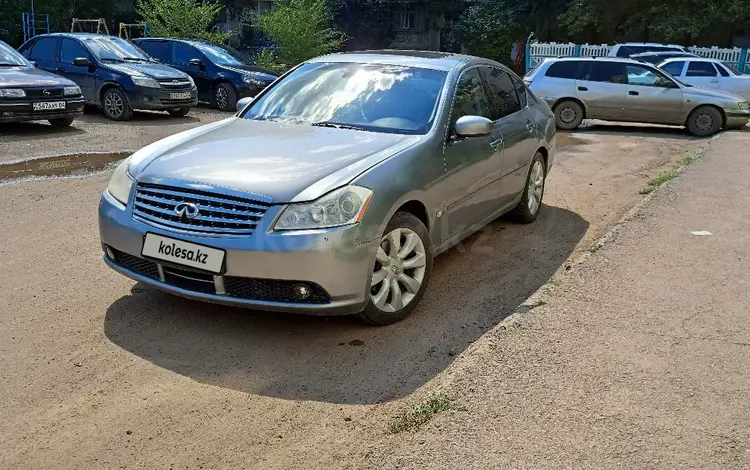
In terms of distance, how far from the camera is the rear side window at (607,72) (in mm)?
15703

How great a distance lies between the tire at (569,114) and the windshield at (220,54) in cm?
747

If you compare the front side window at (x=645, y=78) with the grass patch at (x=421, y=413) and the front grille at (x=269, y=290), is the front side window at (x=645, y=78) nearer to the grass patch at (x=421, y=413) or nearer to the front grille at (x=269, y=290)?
the front grille at (x=269, y=290)

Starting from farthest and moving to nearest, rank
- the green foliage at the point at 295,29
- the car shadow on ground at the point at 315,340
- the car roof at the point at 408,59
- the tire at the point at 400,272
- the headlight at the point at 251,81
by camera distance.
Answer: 1. the green foliage at the point at 295,29
2. the headlight at the point at 251,81
3. the car roof at the point at 408,59
4. the tire at the point at 400,272
5. the car shadow on ground at the point at 315,340

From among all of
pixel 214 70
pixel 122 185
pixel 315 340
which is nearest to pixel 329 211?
pixel 315 340

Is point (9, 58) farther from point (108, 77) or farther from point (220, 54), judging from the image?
point (220, 54)

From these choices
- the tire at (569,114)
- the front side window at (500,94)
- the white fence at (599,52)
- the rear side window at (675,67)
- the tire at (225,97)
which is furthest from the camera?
the white fence at (599,52)

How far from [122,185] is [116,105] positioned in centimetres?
1050

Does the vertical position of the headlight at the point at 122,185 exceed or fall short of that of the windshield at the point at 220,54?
it falls short

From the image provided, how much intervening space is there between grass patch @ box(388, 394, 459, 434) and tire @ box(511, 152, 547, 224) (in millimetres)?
3801

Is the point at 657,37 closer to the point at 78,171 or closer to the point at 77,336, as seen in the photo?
the point at 78,171

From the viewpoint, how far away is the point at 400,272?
461 centimetres

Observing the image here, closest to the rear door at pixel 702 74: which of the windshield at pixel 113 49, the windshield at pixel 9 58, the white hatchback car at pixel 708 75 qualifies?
the white hatchback car at pixel 708 75

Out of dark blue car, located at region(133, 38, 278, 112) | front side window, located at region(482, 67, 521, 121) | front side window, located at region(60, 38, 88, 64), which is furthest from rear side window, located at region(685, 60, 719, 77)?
front side window, located at region(60, 38, 88, 64)

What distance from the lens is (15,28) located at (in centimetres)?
3056
